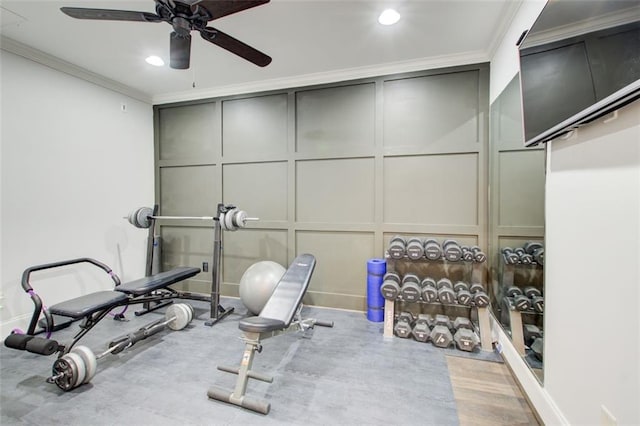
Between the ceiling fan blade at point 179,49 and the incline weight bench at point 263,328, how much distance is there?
6.75 ft

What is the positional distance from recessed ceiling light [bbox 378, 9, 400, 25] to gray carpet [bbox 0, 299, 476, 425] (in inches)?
122

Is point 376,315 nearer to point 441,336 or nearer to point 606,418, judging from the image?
point 441,336

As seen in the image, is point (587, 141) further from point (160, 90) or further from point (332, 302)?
point (160, 90)

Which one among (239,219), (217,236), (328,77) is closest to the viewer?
(239,219)

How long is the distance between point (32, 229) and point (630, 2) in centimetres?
479

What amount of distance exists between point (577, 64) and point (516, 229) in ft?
4.79

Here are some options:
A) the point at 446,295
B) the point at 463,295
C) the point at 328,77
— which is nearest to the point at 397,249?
the point at 446,295

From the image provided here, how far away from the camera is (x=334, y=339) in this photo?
2.79 m

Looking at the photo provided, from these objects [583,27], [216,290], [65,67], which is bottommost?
[216,290]

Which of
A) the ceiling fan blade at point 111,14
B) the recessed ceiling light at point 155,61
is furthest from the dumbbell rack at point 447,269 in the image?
the recessed ceiling light at point 155,61

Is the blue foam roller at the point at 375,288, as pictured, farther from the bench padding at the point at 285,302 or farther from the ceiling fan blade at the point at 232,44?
the ceiling fan blade at the point at 232,44

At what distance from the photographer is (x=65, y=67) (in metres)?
3.27

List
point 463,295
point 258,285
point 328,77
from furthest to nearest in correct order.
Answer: point 328,77
point 258,285
point 463,295

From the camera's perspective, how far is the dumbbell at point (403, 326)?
282 centimetres
